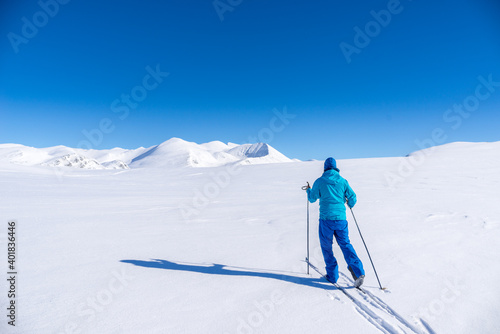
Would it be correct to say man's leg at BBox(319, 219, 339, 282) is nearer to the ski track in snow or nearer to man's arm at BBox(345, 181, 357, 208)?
the ski track in snow

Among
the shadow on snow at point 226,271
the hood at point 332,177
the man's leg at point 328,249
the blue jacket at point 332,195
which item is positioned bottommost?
the shadow on snow at point 226,271

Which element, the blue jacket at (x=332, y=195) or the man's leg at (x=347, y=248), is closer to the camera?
the man's leg at (x=347, y=248)

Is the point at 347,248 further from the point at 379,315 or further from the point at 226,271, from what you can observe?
the point at 226,271

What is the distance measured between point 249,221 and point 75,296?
→ 5.47 m

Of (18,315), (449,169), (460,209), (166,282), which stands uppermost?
(449,169)

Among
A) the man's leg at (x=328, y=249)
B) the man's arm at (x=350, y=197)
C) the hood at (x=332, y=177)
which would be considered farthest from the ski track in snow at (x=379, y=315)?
the hood at (x=332, y=177)

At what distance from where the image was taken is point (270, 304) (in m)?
3.43

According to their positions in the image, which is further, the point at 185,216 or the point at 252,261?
the point at 185,216

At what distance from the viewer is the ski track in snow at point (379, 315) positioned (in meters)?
2.88

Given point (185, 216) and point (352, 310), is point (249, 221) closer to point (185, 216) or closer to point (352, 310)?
point (185, 216)

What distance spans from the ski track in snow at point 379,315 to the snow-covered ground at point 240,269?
0.7 inches

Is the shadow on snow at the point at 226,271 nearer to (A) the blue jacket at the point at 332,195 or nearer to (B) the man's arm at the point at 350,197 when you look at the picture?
(A) the blue jacket at the point at 332,195

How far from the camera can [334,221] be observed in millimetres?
4234

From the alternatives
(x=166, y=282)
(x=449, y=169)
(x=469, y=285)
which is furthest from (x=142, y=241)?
(x=449, y=169)
